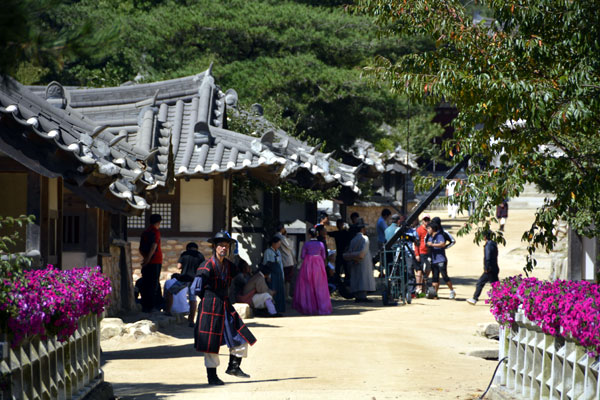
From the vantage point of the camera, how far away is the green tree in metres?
9.22

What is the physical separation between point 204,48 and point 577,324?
23799 millimetres

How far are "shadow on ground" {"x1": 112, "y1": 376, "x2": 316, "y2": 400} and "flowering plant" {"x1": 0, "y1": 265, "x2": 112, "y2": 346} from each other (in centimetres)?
99

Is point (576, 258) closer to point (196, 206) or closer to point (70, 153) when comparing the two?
point (196, 206)

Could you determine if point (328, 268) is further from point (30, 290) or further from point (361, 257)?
point (30, 290)

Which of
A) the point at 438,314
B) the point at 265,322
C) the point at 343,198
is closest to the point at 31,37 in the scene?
the point at 265,322

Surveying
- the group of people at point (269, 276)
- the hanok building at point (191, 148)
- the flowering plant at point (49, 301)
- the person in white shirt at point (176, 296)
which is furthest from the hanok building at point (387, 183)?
the flowering plant at point (49, 301)

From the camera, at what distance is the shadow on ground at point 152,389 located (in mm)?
9506

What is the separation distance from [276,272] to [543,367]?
1125 cm

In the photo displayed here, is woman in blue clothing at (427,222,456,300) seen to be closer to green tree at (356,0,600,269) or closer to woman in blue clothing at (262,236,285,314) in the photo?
woman in blue clothing at (262,236,285,314)

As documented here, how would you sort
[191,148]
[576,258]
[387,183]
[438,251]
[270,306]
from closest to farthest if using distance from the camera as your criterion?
1. [270,306]
2. [576,258]
3. [191,148]
4. [438,251]
5. [387,183]

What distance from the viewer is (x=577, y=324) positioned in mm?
7082

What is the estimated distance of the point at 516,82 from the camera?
922cm

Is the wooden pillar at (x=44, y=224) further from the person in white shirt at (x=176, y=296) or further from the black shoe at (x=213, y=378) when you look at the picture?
the person in white shirt at (x=176, y=296)

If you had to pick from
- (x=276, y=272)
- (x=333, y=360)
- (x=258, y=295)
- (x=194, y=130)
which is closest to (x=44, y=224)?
(x=333, y=360)
